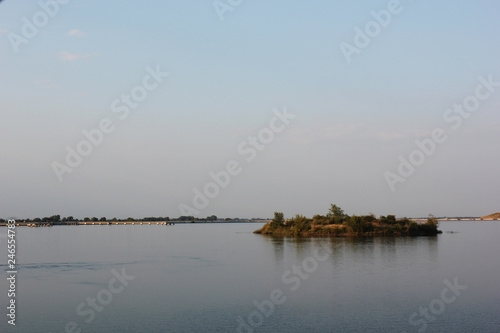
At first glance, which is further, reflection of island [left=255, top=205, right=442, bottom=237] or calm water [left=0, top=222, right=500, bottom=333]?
reflection of island [left=255, top=205, right=442, bottom=237]

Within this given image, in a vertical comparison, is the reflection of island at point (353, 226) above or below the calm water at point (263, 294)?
above

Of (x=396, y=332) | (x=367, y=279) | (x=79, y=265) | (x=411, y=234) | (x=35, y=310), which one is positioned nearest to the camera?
(x=396, y=332)

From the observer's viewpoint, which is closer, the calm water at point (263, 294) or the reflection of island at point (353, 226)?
the calm water at point (263, 294)

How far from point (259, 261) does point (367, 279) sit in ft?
52.4

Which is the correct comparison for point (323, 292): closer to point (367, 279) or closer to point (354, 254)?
point (367, 279)

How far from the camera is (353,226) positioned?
90125 mm

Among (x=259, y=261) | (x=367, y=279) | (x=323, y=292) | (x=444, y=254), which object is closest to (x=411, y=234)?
(x=444, y=254)

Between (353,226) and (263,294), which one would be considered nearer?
(263,294)

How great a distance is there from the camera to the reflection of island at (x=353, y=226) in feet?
297

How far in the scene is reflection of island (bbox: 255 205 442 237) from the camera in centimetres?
9056

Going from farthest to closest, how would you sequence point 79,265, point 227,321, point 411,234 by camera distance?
1. point 411,234
2. point 79,265
3. point 227,321

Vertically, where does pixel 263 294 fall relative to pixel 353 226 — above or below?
below

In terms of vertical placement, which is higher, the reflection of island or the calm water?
the reflection of island

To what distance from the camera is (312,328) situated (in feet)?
80.6
